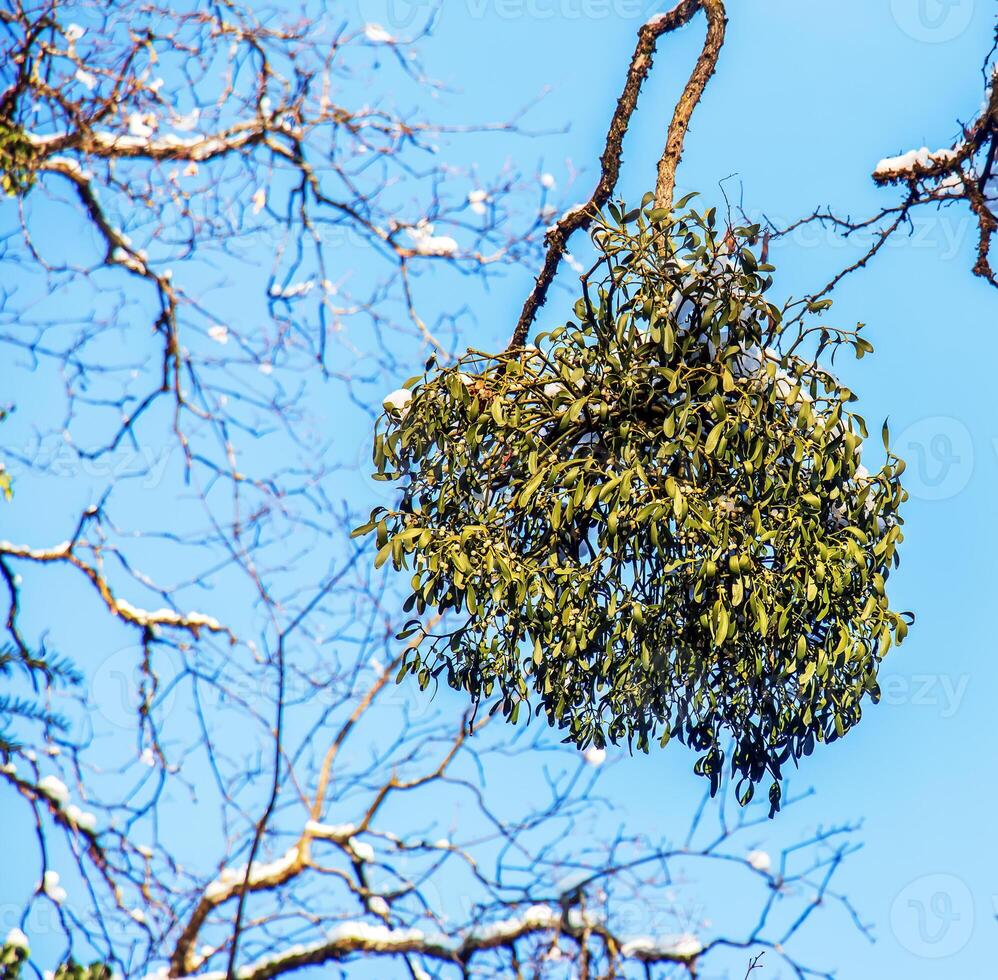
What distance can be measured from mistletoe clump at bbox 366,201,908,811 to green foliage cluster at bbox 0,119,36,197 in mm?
2546

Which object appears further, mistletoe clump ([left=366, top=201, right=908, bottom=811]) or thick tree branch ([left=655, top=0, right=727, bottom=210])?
thick tree branch ([left=655, top=0, right=727, bottom=210])

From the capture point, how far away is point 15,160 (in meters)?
3.99

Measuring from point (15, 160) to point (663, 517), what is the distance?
306 centimetres

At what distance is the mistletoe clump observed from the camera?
75.3 inches

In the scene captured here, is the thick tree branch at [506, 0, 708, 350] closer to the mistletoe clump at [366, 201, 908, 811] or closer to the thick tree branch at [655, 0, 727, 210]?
the thick tree branch at [655, 0, 727, 210]

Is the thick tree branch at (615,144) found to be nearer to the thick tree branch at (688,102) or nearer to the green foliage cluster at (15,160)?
the thick tree branch at (688,102)

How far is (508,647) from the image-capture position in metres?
2.05

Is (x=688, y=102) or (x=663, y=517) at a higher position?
(x=688, y=102)

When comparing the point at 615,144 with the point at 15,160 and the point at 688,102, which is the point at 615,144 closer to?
the point at 688,102

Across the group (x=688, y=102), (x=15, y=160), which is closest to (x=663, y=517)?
(x=688, y=102)

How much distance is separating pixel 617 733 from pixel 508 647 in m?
0.25

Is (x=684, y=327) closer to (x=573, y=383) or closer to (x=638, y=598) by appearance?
(x=573, y=383)

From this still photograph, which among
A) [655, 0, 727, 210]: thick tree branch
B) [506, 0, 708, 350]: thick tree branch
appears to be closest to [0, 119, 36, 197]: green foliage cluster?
[506, 0, 708, 350]: thick tree branch

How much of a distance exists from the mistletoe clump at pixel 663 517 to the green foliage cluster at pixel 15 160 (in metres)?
2.55
